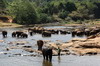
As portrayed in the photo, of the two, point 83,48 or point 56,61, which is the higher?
point 56,61

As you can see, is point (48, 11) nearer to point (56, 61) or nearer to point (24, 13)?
point (24, 13)

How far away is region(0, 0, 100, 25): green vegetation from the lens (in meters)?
105

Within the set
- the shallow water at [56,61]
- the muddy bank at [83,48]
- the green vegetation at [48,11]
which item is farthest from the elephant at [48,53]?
the green vegetation at [48,11]

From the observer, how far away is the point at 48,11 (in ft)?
433

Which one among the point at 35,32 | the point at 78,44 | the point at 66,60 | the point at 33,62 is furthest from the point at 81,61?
the point at 35,32

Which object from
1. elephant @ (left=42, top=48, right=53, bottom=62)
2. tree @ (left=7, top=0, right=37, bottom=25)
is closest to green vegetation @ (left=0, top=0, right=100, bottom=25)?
tree @ (left=7, top=0, right=37, bottom=25)

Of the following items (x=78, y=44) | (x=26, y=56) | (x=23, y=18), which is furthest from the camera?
(x=23, y=18)

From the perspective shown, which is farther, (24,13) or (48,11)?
(48,11)

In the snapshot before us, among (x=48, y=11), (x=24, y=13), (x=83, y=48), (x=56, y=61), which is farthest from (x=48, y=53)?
A: (x=48, y=11)

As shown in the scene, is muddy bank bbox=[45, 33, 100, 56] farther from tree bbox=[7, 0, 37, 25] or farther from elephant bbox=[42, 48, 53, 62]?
tree bbox=[7, 0, 37, 25]

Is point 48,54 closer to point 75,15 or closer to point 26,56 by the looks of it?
point 26,56

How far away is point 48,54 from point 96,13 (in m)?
122

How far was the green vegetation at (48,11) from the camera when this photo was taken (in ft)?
345

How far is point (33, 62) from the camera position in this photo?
25500mm
